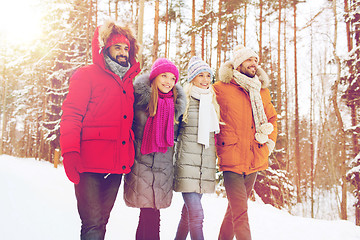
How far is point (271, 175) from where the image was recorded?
9.73m

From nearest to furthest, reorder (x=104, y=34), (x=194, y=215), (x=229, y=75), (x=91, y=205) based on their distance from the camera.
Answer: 1. (x=91, y=205)
2. (x=104, y=34)
3. (x=194, y=215)
4. (x=229, y=75)

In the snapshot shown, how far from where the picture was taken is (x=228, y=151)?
286cm

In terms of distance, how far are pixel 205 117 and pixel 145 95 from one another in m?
0.74

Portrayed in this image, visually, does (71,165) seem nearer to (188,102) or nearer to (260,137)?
(188,102)

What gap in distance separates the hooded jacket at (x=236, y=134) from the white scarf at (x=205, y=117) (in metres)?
0.17

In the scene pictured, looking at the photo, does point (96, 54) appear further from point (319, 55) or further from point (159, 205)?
point (319, 55)

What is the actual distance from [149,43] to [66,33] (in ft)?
21.3

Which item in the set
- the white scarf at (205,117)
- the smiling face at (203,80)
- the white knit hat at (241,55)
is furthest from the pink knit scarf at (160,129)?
the white knit hat at (241,55)

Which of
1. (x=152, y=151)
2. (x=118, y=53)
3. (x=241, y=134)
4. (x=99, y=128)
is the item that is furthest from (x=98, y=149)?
(x=241, y=134)

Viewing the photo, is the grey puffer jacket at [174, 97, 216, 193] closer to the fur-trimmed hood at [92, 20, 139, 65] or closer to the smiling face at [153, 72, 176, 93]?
the smiling face at [153, 72, 176, 93]

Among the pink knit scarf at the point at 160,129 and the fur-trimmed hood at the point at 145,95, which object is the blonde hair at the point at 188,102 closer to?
the fur-trimmed hood at the point at 145,95

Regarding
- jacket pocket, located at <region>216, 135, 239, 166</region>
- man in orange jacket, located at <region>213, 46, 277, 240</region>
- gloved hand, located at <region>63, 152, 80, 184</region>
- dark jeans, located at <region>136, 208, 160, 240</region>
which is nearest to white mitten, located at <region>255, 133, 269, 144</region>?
man in orange jacket, located at <region>213, 46, 277, 240</region>

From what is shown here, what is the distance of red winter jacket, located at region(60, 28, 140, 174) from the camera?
6.72ft

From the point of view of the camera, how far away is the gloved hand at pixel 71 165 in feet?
6.39
